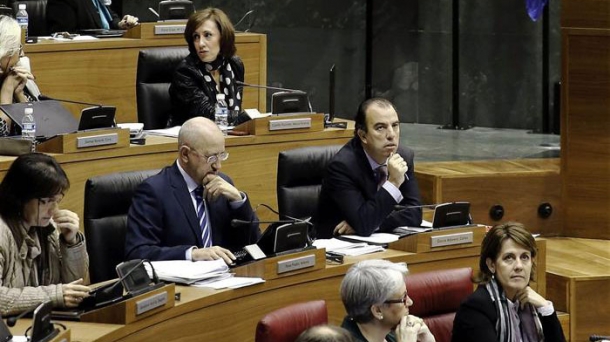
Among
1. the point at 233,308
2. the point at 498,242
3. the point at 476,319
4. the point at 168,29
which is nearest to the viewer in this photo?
the point at 233,308

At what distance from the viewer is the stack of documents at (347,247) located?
4.07m

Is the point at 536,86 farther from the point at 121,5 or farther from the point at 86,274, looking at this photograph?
the point at 86,274

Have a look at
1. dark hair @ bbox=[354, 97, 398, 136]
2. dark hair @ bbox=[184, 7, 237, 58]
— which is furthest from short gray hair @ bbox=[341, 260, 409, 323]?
dark hair @ bbox=[184, 7, 237, 58]

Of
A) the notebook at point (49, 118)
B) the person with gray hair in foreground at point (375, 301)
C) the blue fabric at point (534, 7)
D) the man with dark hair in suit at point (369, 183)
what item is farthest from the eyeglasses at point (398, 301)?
the blue fabric at point (534, 7)

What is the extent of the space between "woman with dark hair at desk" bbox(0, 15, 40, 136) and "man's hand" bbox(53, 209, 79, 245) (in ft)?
3.67

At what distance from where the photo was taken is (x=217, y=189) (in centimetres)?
395

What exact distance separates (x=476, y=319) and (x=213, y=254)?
29.1 inches

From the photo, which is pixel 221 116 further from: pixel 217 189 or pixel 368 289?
pixel 368 289

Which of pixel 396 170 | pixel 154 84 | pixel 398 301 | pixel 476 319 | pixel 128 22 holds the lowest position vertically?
pixel 476 319

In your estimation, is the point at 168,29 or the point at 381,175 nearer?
the point at 381,175

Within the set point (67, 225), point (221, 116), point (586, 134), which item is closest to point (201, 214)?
point (67, 225)

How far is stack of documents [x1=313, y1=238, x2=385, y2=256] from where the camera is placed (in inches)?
160

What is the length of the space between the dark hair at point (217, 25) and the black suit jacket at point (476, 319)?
2.06m

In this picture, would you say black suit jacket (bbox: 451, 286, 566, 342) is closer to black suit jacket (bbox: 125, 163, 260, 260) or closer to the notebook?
black suit jacket (bbox: 125, 163, 260, 260)
